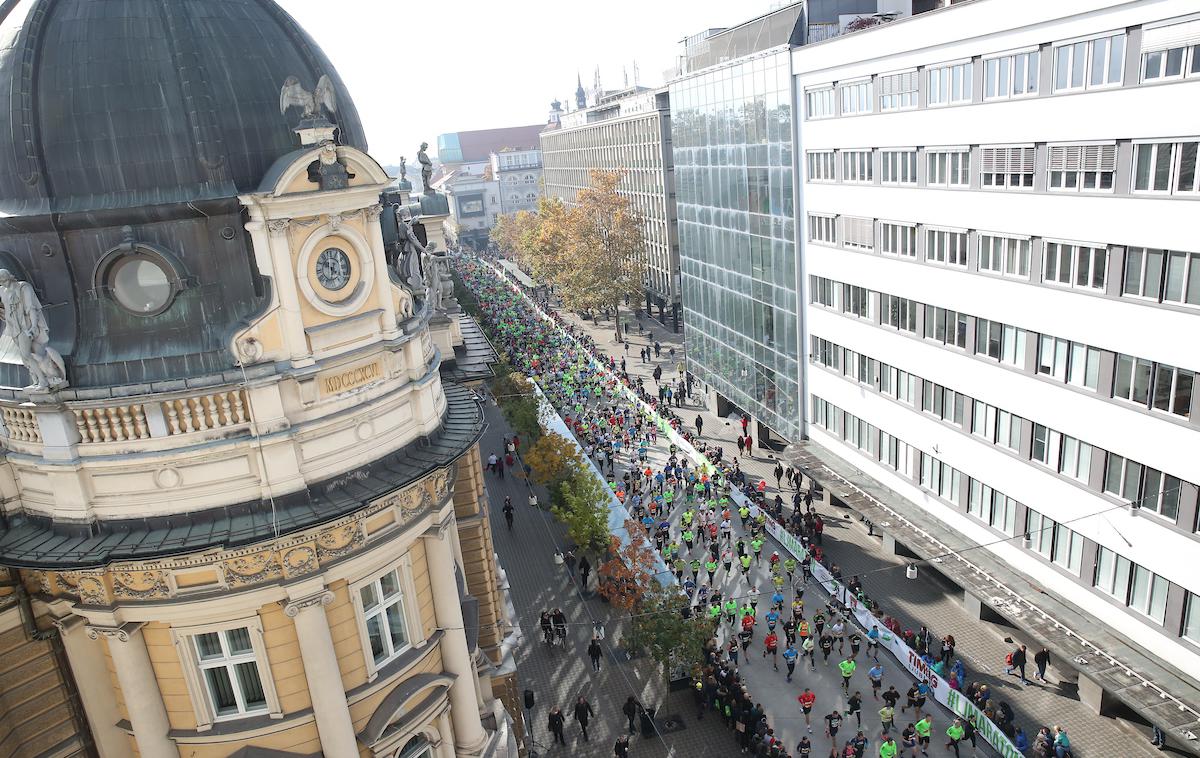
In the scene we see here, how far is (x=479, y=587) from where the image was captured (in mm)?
25375

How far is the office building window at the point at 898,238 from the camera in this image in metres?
34.6

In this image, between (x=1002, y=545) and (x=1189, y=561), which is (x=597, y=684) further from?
(x=1189, y=561)

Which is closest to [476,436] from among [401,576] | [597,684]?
[401,576]

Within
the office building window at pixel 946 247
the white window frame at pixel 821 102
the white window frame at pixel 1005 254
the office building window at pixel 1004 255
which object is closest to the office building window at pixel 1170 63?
the white window frame at pixel 1005 254

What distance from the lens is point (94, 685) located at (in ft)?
50.4

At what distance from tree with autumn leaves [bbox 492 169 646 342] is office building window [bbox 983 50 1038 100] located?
58997 millimetres

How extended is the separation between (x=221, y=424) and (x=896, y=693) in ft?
76.4

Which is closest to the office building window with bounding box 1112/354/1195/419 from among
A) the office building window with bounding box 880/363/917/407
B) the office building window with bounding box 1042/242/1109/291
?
the office building window with bounding box 1042/242/1109/291

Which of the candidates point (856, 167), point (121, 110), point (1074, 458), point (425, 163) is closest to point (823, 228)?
point (856, 167)

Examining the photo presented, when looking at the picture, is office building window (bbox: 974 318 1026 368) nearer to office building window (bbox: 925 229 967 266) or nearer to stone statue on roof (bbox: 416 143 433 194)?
office building window (bbox: 925 229 967 266)

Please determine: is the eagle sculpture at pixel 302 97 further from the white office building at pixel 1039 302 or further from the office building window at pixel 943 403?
the office building window at pixel 943 403

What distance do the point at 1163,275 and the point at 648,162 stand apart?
74.7m

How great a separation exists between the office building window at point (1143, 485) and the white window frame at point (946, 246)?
945cm

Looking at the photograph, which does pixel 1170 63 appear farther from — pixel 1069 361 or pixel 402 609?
pixel 402 609
